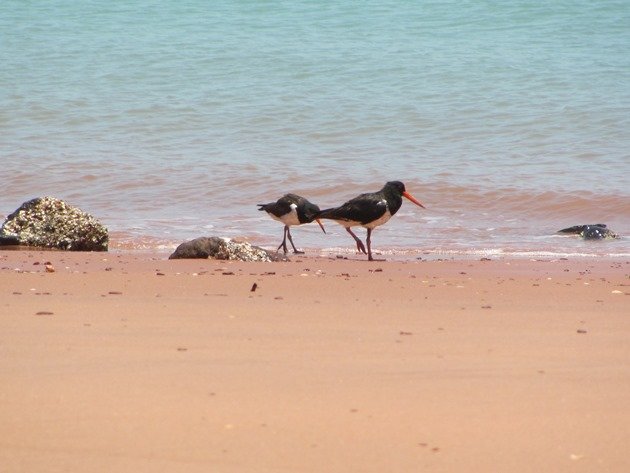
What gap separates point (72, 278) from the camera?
6.62 m

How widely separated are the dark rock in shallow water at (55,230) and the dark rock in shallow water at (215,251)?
3.97 ft

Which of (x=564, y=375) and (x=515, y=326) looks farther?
(x=515, y=326)

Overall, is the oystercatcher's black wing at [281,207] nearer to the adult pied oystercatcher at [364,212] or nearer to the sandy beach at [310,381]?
the adult pied oystercatcher at [364,212]

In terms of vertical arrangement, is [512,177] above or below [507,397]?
below

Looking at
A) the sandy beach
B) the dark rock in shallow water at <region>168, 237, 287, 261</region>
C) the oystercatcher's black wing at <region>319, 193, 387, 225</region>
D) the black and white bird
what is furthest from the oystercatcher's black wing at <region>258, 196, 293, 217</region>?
the sandy beach

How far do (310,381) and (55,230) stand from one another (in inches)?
258

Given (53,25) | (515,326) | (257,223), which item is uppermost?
(53,25)

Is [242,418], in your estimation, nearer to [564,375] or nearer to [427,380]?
[427,380]

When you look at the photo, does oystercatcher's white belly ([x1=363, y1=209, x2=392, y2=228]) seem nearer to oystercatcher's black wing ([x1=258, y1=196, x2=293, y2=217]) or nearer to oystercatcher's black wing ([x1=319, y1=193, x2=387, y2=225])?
oystercatcher's black wing ([x1=319, y1=193, x2=387, y2=225])

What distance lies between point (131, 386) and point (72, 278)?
3288 mm

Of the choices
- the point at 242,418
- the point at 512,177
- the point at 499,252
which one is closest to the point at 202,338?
the point at 242,418

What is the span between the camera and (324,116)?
19734 mm

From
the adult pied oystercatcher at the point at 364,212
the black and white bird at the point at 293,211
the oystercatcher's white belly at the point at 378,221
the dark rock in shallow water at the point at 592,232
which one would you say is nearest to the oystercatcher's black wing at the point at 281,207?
the black and white bird at the point at 293,211

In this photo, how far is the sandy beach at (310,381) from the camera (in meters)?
2.89
